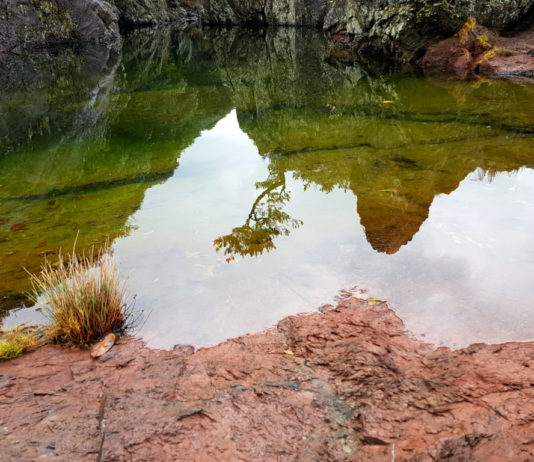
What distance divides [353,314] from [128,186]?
197 inches

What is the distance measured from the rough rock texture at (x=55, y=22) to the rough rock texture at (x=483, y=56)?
21.1 m

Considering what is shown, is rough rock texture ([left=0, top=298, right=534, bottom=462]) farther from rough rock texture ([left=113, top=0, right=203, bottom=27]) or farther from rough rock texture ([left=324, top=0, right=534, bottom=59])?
rough rock texture ([left=113, top=0, right=203, bottom=27])

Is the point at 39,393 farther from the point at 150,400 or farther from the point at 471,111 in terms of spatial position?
the point at 471,111

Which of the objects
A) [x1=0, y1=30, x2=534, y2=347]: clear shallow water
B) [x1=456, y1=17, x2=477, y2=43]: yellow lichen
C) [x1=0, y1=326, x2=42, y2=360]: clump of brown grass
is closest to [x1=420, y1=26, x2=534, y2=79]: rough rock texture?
[x1=456, y1=17, x2=477, y2=43]: yellow lichen

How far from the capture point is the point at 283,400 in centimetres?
304

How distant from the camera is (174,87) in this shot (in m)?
15.2

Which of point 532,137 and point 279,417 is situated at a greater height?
point 532,137

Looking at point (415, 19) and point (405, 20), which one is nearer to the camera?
point (415, 19)

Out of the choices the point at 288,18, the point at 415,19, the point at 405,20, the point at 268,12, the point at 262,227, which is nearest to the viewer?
the point at 262,227

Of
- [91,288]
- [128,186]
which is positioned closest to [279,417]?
[91,288]

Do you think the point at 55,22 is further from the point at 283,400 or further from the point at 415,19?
the point at 283,400

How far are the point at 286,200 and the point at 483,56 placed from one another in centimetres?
1213

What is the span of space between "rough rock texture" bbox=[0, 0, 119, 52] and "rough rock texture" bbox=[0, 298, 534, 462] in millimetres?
25520

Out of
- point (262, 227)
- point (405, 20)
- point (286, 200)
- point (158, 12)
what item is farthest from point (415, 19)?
point (158, 12)
